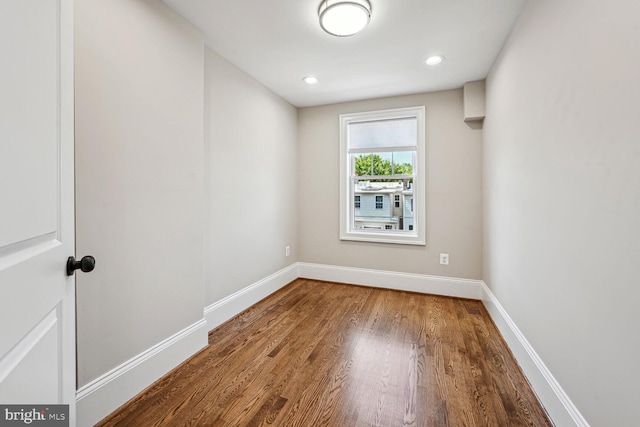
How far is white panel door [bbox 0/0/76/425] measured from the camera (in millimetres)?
588

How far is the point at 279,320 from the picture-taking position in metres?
2.63

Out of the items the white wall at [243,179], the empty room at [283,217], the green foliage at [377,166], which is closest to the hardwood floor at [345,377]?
the empty room at [283,217]

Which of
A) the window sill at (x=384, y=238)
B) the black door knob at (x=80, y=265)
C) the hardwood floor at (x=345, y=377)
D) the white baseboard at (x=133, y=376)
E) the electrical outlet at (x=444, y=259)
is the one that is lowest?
the hardwood floor at (x=345, y=377)

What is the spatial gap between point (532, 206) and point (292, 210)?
277cm

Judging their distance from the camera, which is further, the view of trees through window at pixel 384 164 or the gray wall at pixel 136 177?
the view of trees through window at pixel 384 164

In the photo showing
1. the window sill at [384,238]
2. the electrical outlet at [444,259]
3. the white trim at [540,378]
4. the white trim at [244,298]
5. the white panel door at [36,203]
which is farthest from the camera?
the window sill at [384,238]

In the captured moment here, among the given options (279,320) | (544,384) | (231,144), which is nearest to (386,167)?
(231,144)

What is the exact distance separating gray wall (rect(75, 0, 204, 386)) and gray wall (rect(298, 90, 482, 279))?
1981 mm

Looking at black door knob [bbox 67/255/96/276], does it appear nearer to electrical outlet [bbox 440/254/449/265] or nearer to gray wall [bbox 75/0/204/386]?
gray wall [bbox 75/0/204/386]

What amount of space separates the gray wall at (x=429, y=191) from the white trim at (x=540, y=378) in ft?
3.28

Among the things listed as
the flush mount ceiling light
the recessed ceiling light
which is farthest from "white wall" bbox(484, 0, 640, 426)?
the flush mount ceiling light

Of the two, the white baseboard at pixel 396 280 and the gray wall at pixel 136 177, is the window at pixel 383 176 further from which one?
the gray wall at pixel 136 177

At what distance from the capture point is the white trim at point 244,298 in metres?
2.44

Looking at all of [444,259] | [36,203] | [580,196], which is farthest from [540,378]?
[36,203]
